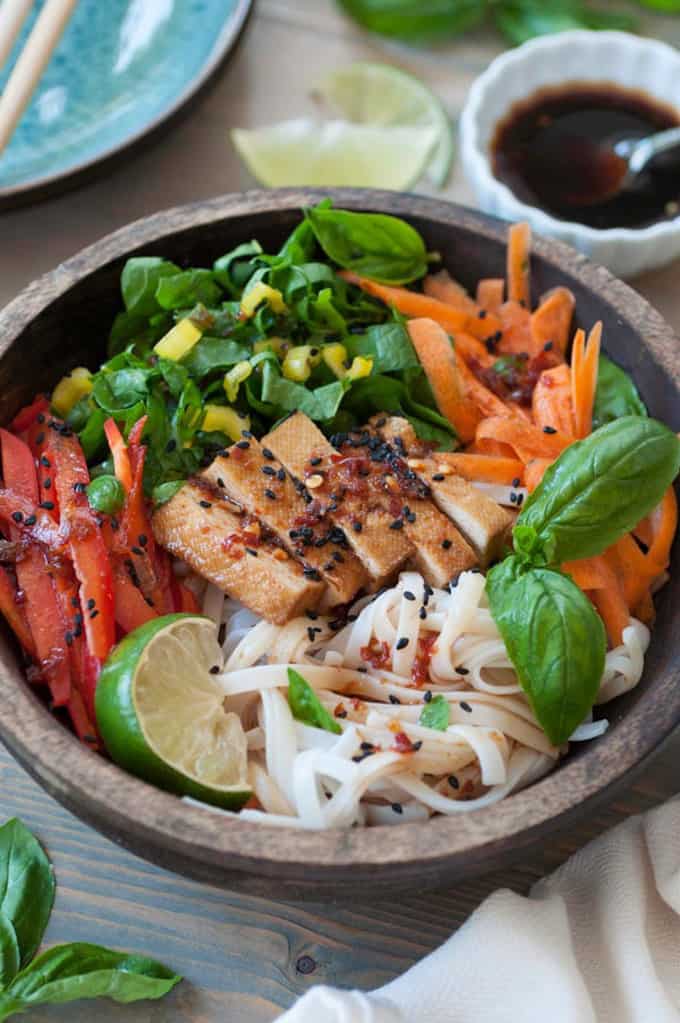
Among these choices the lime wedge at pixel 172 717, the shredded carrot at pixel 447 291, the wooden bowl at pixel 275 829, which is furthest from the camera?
the shredded carrot at pixel 447 291

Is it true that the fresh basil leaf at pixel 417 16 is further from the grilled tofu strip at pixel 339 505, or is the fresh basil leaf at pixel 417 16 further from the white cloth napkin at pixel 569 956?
the white cloth napkin at pixel 569 956

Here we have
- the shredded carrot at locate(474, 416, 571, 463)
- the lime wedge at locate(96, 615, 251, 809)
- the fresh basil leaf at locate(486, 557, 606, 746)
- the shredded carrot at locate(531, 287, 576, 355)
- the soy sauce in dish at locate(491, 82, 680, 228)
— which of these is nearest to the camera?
the lime wedge at locate(96, 615, 251, 809)

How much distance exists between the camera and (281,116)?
4.14 meters

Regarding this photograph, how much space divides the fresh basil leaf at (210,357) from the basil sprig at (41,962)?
3.93 ft

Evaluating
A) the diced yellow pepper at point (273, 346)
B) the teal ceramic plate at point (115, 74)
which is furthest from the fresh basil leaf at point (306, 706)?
the teal ceramic plate at point (115, 74)

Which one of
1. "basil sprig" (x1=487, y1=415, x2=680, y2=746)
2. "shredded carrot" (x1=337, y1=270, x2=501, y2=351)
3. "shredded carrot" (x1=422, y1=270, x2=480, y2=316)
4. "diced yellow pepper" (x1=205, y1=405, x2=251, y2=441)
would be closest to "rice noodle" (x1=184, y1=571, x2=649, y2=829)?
"basil sprig" (x1=487, y1=415, x2=680, y2=746)

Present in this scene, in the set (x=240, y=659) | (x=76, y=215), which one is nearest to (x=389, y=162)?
(x=76, y=215)

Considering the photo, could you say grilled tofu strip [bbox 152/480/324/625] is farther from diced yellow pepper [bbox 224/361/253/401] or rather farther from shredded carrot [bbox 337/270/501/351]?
shredded carrot [bbox 337/270/501/351]

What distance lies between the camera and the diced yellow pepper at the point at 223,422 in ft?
8.93

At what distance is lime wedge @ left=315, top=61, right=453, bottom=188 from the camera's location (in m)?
4.02

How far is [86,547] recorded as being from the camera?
8.16 ft

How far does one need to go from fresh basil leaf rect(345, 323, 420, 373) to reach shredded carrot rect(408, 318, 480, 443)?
0.03 meters

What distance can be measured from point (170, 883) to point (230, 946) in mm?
202

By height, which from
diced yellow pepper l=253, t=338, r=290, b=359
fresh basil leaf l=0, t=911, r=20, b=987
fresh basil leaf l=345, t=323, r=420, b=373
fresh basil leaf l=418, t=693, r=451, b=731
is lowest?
fresh basil leaf l=0, t=911, r=20, b=987
